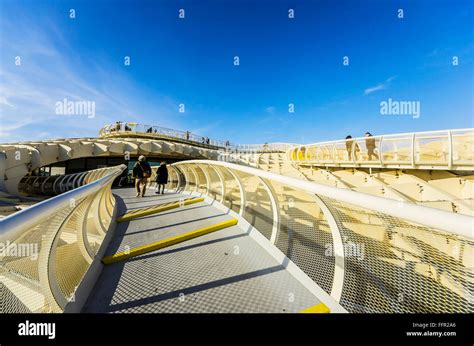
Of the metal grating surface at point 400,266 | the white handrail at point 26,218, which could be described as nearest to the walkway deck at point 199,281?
the metal grating surface at point 400,266

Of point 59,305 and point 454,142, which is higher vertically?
point 454,142

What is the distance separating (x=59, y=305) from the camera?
1332mm

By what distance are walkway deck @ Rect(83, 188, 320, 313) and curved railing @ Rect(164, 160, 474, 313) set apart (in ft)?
0.97

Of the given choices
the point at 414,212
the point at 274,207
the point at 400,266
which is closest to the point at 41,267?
the point at 414,212

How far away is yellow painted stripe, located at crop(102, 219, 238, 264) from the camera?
7.50 ft

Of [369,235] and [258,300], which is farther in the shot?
[258,300]

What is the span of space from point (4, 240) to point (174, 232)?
96.8 inches

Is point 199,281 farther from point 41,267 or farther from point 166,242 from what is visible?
point 41,267

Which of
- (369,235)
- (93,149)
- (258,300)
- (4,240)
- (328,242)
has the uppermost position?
(93,149)

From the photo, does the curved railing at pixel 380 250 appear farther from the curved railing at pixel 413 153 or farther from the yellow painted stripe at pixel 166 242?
the curved railing at pixel 413 153

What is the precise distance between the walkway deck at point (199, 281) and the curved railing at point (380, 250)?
296 mm

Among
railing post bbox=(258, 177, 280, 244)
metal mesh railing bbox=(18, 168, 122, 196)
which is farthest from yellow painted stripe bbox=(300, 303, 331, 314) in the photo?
metal mesh railing bbox=(18, 168, 122, 196)
